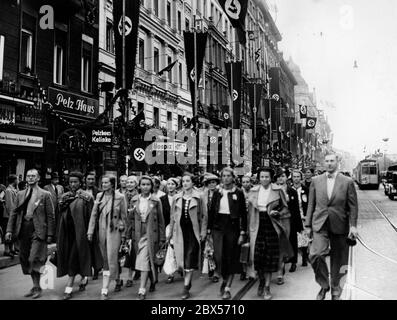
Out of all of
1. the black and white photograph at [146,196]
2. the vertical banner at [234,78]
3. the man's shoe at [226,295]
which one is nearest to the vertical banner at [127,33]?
the black and white photograph at [146,196]

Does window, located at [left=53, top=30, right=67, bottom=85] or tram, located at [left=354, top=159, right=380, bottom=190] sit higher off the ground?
window, located at [left=53, top=30, right=67, bottom=85]

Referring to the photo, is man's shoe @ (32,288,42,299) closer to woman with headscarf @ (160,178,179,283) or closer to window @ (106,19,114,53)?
woman with headscarf @ (160,178,179,283)

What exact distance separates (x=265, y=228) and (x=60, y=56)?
46.8ft

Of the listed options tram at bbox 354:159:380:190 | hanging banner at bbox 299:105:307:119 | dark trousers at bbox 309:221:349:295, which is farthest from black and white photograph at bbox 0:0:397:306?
tram at bbox 354:159:380:190

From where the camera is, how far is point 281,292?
7.41 metres

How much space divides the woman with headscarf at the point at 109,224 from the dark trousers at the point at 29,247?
2.56 feet

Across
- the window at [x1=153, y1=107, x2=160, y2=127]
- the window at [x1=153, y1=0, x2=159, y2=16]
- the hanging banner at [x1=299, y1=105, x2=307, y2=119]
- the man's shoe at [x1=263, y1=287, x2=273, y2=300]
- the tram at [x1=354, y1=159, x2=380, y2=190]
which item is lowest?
the man's shoe at [x1=263, y1=287, x2=273, y2=300]

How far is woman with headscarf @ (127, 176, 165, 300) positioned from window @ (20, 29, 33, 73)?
1081 cm

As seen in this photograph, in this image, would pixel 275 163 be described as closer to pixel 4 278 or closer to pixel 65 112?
pixel 65 112

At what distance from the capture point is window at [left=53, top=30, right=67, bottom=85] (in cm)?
1873

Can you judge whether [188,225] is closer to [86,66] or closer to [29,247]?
[29,247]

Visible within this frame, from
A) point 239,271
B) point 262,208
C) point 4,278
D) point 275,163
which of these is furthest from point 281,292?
point 275,163

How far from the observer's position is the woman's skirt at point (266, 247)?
7195 millimetres
